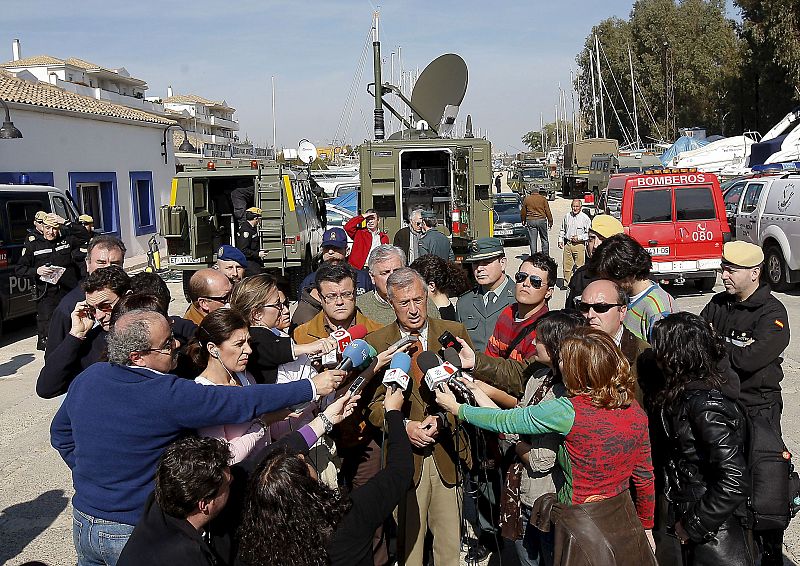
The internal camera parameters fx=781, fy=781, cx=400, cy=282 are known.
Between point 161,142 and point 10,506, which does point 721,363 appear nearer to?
point 10,506

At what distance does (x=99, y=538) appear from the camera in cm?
309

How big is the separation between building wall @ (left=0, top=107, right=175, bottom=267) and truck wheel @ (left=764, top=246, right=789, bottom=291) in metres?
15.6

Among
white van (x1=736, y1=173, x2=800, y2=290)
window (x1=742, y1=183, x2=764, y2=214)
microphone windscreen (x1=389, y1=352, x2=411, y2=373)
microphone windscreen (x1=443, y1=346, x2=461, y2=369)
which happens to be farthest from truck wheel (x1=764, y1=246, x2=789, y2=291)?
microphone windscreen (x1=389, y1=352, x2=411, y2=373)

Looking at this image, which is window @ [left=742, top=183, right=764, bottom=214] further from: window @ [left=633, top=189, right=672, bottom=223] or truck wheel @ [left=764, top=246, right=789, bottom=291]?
window @ [left=633, top=189, right=672, bottom=223]

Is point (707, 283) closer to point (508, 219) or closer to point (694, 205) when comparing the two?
point (694, 205)

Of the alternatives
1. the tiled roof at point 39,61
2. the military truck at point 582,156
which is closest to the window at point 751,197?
the military truck at point 582,156

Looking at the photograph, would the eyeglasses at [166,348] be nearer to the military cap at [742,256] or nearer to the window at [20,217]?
the military cap at [742,256]

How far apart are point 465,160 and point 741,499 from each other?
36.0 feet

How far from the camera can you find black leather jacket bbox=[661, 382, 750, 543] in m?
3.05

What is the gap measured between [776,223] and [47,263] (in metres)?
11.4

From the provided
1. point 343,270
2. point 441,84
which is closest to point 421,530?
point 343,270

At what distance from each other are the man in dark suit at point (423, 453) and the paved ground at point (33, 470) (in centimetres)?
206

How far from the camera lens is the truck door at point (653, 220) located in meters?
13.1

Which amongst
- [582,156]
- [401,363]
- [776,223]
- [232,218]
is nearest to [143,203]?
[232,218]
